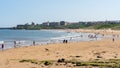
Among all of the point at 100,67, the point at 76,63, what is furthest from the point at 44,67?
the point at 100,67

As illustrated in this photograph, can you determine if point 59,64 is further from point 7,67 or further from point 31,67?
point 7,67

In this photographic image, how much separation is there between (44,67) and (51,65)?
28.7 inches

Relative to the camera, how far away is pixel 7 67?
1878cm

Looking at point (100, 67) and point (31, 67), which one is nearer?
point (100, 67)

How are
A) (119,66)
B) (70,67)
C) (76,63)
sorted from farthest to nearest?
1. (76,63)
2. (70,67)
3. (119,66)

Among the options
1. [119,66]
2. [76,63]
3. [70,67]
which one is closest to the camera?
[119,66]

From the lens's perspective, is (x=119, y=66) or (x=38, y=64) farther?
(x=38, y=64)

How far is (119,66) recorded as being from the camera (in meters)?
16.3

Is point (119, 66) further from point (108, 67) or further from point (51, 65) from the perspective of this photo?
point (51, 65)

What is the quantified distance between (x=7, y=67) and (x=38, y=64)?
2.04 meters

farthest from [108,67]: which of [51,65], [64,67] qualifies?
[51,65]

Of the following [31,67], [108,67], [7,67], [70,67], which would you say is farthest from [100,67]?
[7,67]

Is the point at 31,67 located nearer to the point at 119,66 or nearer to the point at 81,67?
the point at 81,67

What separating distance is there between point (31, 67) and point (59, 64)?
6.06ft
